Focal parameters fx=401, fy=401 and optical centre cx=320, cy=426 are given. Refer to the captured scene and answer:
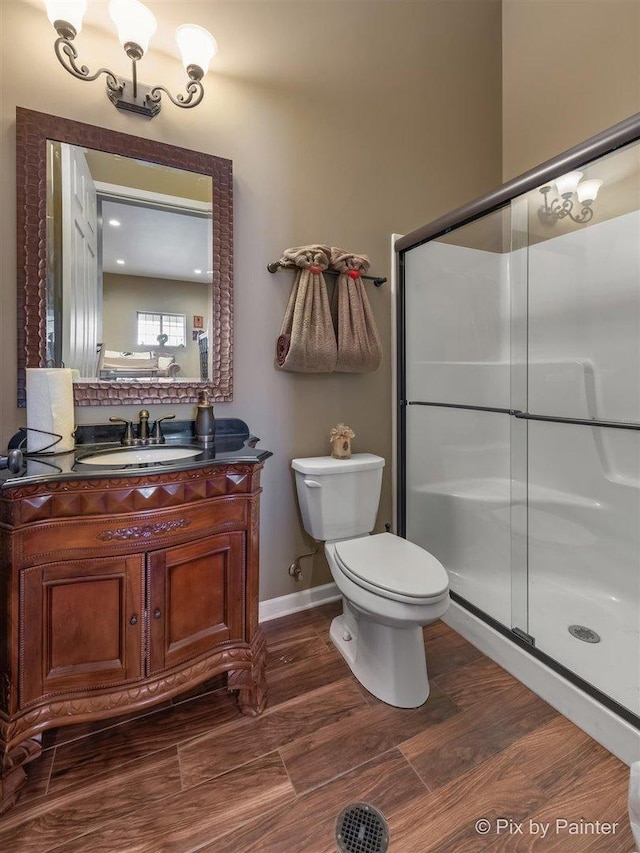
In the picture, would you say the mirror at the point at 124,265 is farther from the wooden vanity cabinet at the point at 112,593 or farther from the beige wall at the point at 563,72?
the beige wall at the point at 563,72

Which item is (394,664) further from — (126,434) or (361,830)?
(126,434)

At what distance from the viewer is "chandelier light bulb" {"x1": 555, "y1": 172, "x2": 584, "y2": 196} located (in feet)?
4.67

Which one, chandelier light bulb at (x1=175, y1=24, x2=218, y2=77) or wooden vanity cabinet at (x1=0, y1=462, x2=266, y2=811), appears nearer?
wooden vanity cabinet at (x1=0, y1=462, x2=266, y2=811)

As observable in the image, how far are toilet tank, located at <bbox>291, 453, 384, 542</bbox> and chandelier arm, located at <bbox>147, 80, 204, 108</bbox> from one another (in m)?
1.48

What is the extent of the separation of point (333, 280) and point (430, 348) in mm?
596

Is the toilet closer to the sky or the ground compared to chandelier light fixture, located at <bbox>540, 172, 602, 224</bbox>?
closer to the ground

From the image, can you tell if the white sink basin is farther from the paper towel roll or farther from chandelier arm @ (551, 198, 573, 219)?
chandelier arm @ (551, 198, 573, 219)

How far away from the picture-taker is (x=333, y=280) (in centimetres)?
193

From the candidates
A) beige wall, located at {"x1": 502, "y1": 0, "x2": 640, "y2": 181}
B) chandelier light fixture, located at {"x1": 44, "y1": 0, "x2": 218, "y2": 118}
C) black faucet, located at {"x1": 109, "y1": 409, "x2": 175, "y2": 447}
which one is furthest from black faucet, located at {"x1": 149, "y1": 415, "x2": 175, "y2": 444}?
beige wall, located at {"x1": 502, "y1": 0, "x2": 640, "y2": 181}

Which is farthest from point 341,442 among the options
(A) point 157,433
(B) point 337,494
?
(A) point 157,433

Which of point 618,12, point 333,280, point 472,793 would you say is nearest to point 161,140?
point 333,280

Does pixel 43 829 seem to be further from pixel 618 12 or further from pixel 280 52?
pixel 618 12

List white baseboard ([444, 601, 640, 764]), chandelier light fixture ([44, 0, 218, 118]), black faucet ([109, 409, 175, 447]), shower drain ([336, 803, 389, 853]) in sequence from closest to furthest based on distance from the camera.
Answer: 1. shower drain ([336, 803, 389, 853])
2. white baseboard ([444, 601, 640, 764])
3. chandelier light fixture ([44, 0, 218, 118])
4. black faucet ([109, 409, 175, 447])

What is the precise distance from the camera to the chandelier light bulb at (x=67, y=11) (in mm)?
1269
